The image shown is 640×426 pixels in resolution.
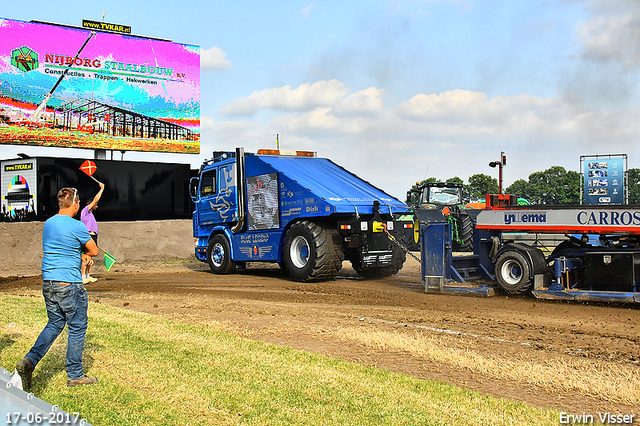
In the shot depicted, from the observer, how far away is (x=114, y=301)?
35.3 feet

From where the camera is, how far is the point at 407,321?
8.45m

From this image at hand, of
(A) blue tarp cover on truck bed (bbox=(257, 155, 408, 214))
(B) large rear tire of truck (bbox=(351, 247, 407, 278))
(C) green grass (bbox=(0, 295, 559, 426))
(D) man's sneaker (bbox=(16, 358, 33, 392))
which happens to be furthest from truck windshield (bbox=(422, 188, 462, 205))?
(D) man's sneaker (bbox=(16, 358, 33, 392))

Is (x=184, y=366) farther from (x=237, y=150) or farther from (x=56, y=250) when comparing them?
(x=237, y=150)

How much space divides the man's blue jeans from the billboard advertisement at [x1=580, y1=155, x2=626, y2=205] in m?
29.7

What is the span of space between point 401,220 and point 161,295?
18.8 ft

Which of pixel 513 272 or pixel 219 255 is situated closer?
pixel 513 272

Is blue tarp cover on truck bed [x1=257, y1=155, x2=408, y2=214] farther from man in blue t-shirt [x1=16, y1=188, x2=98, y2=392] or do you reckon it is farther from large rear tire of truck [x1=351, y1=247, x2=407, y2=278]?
man in blue t-shirt [x1=16, y1=188, x2=98, y2=392]

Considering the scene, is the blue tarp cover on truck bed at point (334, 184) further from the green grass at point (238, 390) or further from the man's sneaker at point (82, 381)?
the man's sneaker at point (82, 381)

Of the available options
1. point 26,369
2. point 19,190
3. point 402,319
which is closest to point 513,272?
point 402,319

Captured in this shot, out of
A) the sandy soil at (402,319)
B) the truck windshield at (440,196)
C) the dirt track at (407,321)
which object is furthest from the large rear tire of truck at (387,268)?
the truck windshield at (440,196)

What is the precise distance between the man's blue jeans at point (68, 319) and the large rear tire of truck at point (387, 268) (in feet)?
29.4

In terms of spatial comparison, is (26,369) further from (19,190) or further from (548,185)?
(548,185)

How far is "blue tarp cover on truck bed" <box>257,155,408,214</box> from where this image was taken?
41.9ft

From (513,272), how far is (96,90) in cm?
2047
